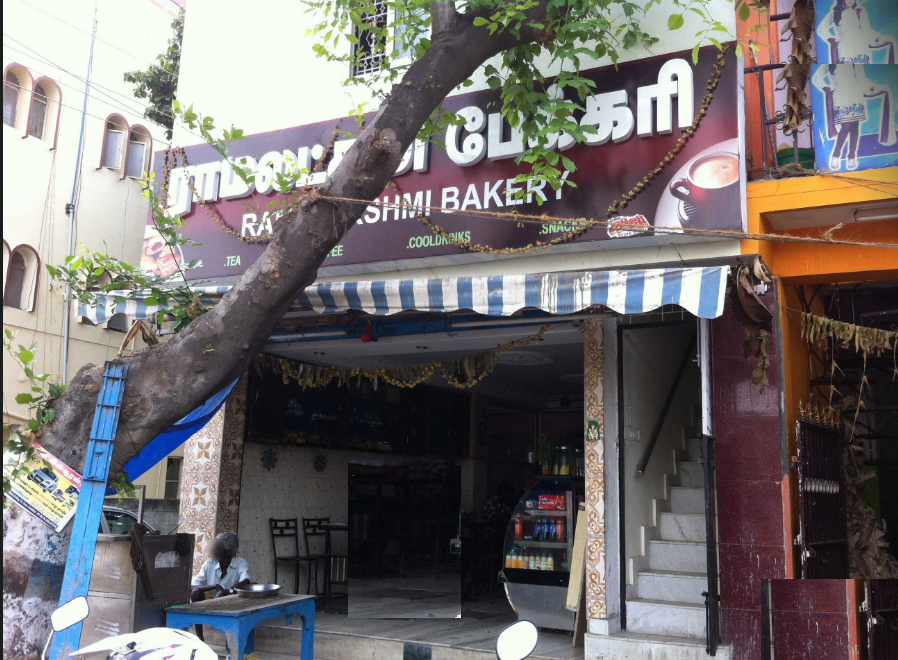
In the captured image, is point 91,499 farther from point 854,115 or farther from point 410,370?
point 854,115

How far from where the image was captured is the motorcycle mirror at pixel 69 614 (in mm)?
3684

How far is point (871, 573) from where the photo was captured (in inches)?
291

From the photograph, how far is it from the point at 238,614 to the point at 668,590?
12.0 ft

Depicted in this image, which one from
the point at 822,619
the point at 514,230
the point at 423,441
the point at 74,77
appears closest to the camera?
the point at 822,619

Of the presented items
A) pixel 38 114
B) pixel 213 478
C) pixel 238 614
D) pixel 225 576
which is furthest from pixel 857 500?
pixel 38 114

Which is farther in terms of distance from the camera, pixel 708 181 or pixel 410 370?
pixel 410 370

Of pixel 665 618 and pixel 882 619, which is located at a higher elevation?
pixel 882 619

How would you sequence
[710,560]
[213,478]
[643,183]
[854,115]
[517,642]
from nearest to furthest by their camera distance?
1. [517,642]
2. [710,560]
3. [854,115]
4. [643,183]
5. [213,478]

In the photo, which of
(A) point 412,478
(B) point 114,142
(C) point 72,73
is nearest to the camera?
(A) point 412,478

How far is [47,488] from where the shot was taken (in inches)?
200

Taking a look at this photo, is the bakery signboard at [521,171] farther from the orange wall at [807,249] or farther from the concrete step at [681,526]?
the concrete step at [681,526]

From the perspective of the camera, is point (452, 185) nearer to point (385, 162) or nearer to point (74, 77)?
point (385, 162)

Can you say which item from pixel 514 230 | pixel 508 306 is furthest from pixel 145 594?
pixel 514 230

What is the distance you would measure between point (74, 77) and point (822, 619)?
45.5ft
